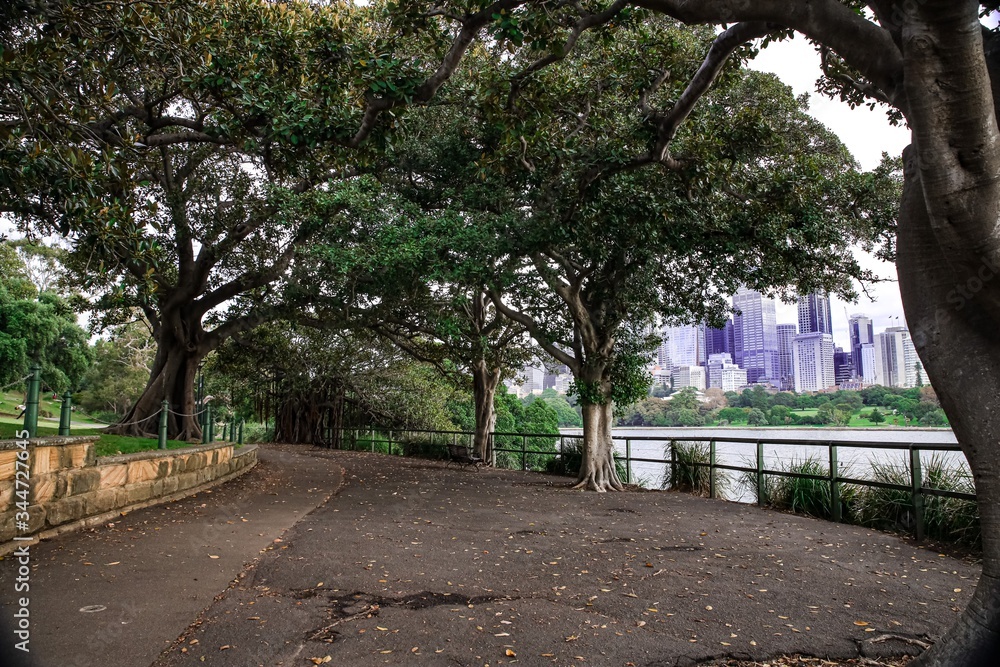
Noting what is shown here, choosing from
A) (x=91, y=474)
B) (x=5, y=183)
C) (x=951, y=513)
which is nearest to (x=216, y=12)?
(x=5, y=183)

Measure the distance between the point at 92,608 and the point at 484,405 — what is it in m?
16.3

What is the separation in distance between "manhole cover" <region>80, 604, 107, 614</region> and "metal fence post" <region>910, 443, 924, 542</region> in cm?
842

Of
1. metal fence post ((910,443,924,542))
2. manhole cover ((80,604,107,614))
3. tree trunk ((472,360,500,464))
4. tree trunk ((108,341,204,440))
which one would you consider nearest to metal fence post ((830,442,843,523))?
metal fence post ((910,443,924,542))

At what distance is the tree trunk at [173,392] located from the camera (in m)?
15.3

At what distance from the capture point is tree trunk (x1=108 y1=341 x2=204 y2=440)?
15.3m

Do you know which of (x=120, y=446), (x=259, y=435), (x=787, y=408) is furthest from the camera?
(x=259, y=435)

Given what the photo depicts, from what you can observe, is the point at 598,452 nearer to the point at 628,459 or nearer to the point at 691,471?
the point at 628,459

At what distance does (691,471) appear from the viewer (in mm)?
13203

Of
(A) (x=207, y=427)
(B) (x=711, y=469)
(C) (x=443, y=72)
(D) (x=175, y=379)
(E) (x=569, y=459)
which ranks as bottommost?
(E) (x=569, y=459)

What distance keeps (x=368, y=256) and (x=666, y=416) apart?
54.3 ft

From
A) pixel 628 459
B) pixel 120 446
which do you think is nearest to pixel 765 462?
pixel 628 459

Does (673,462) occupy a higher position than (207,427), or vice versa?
(207,427)

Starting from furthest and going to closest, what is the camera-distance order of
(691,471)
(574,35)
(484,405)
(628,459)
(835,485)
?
(484,405) < (628,459) < (691,471) < (835,485) < (574,35)

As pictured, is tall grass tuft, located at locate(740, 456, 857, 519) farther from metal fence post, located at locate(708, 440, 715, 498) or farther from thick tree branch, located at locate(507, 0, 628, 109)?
thick tree branch, located at locate(507, 0, 628, 109)
